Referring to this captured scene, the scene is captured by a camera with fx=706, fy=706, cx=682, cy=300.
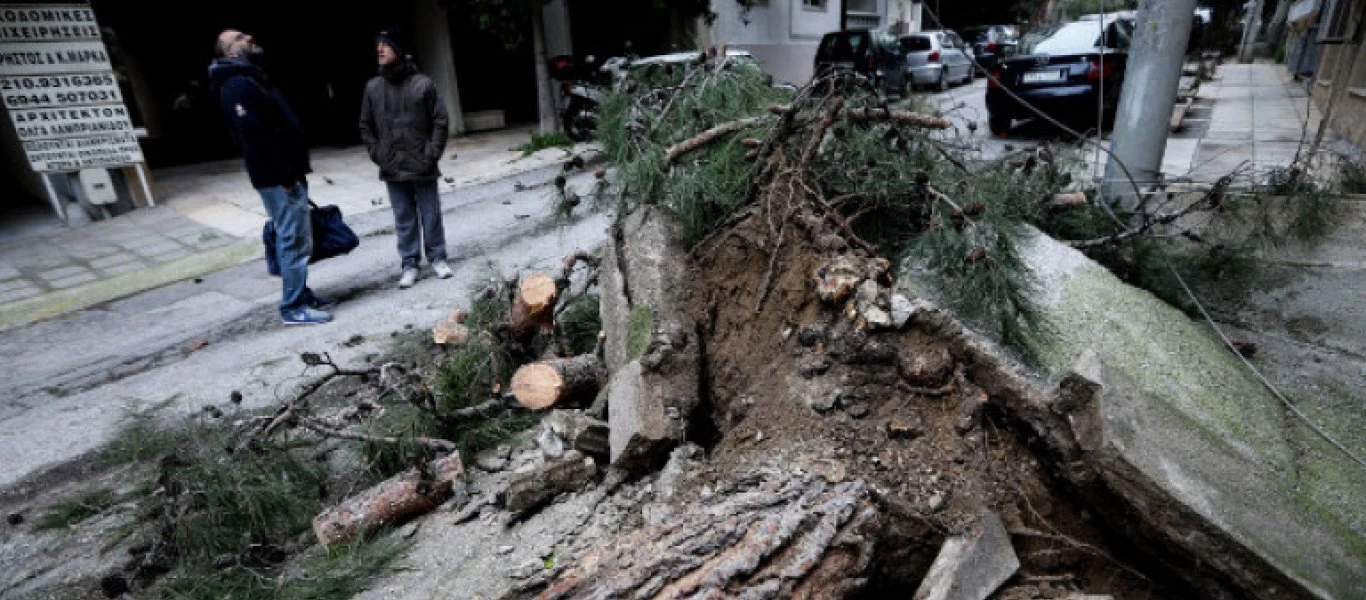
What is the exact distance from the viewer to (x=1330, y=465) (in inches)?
84.7

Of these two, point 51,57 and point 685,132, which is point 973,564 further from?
point 51,57

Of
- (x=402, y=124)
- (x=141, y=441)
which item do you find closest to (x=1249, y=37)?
(x=402, y=124)

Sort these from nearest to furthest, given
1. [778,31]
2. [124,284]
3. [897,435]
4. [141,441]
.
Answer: [897,435]
[141,441]
[124,284]
[778,31]

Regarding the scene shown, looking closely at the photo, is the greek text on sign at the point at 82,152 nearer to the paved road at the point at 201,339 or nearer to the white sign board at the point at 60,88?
the white sign board at the point at 60,88

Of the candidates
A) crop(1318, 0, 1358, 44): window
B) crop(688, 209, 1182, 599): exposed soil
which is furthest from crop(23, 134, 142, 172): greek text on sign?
crop(1318, 0, 1358, 44): window

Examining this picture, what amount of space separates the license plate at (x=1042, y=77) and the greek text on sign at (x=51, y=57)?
10.5 metres

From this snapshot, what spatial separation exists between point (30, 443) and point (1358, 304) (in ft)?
21.4

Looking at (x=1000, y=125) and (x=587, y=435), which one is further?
(x=1000, y=125)

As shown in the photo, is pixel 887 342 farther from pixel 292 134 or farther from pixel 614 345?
pixel 292 134

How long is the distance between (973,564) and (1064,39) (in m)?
9.76

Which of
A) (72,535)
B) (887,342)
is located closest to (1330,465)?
(887,342)

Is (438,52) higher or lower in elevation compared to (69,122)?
higher

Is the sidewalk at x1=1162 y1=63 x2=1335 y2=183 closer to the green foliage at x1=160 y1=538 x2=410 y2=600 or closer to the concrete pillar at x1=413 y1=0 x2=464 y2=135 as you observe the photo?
the green foliage at x1=160 y1=538 x2=410 y2=600

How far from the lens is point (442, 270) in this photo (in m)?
5.32
